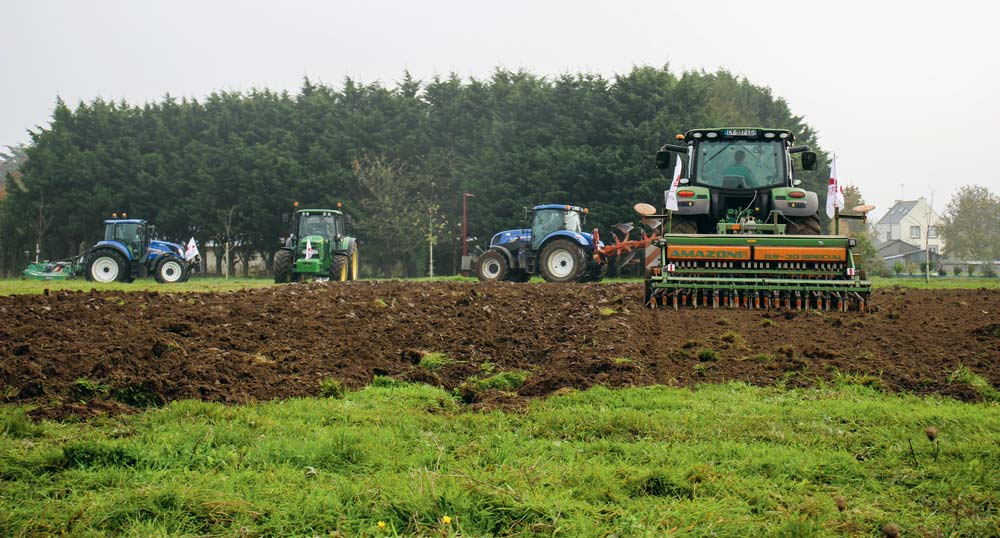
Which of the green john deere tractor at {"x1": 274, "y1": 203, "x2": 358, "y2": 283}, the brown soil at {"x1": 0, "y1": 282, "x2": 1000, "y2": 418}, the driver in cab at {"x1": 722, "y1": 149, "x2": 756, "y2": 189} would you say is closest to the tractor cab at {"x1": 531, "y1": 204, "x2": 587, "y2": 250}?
the green john deere tractor at {"x1": 274, "y1": 203, "x2": 358, "y2": 283}

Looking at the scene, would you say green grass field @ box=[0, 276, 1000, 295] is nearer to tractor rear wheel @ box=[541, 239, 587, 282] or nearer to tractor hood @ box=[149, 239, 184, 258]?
tractor rear wheel @ box=[541, 239, 587, 282]

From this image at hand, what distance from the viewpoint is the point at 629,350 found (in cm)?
705

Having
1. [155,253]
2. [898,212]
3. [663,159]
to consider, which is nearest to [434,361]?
[663,159]

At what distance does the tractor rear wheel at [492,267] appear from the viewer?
71.8 ft

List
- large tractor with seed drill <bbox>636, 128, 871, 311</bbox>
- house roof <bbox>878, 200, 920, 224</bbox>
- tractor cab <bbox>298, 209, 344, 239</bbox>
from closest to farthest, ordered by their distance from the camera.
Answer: large tractor with seed drill <bbox>636, 128, 871, 311</bbox>, tractor cab <bbox>298, 209, 344, 239</bbox>, house roof <bbox>878, 200, 920, 224</bbox>

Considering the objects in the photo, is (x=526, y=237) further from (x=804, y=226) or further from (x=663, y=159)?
(x=804, y=226)

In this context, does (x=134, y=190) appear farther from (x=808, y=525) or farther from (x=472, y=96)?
(x=808, y=525)

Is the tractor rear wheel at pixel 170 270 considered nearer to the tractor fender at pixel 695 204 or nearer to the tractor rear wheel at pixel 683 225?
the tractor rear wheel at pixel 683 225

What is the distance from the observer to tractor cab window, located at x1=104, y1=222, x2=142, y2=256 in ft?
83.3

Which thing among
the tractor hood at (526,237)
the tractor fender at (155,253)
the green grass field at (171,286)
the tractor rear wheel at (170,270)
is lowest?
the green grass field at (171,286)

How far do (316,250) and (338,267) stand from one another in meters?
0.79

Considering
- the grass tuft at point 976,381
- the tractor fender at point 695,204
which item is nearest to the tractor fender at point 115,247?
the tractor fender at point 695,204

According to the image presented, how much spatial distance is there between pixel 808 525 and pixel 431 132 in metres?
37.7

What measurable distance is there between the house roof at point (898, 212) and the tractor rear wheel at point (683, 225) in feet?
262
